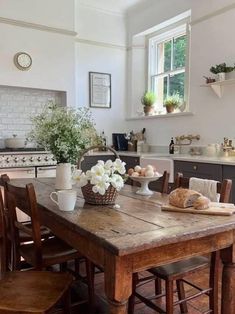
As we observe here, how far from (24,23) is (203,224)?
389 centimetres

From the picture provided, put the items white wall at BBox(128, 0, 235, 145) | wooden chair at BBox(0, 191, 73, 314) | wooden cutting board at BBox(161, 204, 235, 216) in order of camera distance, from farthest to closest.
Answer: white wall at BBox(128, 0, 235, 145)
wooden cutting board at BBox(161, 204, 235, 216)
wooden chair at BBox(0, 191, 73, 314)

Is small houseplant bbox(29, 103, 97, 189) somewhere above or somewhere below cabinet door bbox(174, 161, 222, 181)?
above

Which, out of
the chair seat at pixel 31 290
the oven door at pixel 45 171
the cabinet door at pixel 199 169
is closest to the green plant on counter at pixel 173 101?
the cabinet door at pixel 199 169

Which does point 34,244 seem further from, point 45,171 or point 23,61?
point 23,61

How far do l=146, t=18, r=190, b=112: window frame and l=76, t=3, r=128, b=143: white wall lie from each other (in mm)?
454

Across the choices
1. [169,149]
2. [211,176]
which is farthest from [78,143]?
[169,149]

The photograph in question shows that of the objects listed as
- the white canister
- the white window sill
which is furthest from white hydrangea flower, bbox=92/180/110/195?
the white window sill

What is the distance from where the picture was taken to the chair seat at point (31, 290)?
1.32m

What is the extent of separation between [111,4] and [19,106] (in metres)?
2.08

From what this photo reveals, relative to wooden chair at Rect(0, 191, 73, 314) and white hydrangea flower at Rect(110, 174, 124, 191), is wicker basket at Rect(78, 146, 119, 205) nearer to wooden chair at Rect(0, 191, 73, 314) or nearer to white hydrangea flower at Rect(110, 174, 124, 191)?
white hydrangea flower at Rect(110, 174, 124, 191)

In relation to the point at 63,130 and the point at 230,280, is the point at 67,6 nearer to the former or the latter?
the point at 63,130

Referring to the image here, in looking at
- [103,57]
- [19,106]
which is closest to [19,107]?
[19,106]

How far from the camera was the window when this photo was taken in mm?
4629

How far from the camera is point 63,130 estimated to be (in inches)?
84.4
